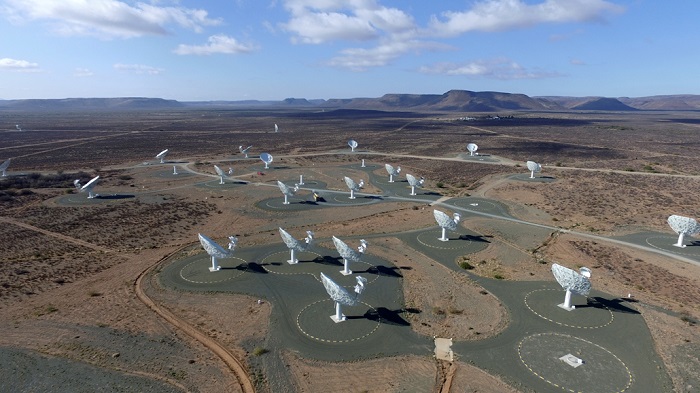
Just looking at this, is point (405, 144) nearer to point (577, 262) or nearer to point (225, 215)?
point (225, 215)

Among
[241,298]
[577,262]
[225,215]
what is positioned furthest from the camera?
[225,215]

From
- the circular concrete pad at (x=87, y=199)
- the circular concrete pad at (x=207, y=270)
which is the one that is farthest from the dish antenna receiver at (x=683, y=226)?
the circular concrete pad at (x=87, y=199)

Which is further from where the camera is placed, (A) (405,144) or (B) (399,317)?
(A) (405,144)

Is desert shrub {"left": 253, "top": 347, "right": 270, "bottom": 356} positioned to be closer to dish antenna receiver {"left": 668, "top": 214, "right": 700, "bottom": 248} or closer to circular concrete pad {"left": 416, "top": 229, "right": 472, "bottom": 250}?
circular concrete pad {"left": 416, "top": 229, "right": 472, "bottom": 250}

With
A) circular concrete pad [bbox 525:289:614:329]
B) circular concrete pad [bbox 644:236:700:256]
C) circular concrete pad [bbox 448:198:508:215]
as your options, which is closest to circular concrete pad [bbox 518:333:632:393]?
circular concrete pad [bbox 525:289:614:329]

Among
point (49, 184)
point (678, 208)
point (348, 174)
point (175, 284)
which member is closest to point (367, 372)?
point (175, 284)

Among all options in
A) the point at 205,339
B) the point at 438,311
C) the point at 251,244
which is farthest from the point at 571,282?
the point at 251,244
